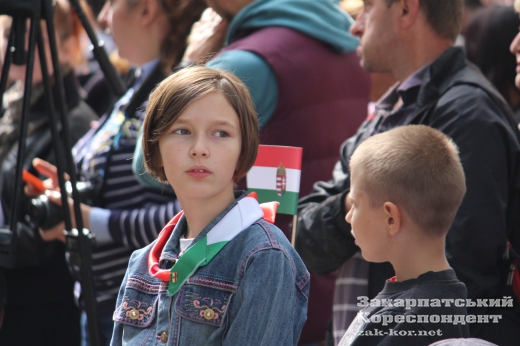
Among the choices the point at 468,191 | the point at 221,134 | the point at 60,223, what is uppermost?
the point at 221,134

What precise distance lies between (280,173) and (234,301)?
0.52 m

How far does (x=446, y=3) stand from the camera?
2312mm

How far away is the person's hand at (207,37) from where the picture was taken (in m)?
2.74

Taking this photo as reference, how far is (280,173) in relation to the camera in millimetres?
1953

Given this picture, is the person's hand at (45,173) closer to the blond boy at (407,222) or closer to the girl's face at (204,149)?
the girl's face at (204,149)

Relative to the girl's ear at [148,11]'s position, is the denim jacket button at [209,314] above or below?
below

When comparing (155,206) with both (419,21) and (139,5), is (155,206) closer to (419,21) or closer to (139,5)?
(139,5)

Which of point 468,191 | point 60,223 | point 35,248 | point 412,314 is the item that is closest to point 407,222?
point 412,314

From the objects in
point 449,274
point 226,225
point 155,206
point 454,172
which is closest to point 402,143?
point 454,172

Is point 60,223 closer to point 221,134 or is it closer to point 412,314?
point 221,134

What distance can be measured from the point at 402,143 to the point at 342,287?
0.64 m

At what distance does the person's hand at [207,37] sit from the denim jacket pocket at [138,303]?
1234 mm

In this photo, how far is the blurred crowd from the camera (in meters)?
2.03

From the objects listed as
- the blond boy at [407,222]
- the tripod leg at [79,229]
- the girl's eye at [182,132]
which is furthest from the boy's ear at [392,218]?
the tripod leg at [79,229]
